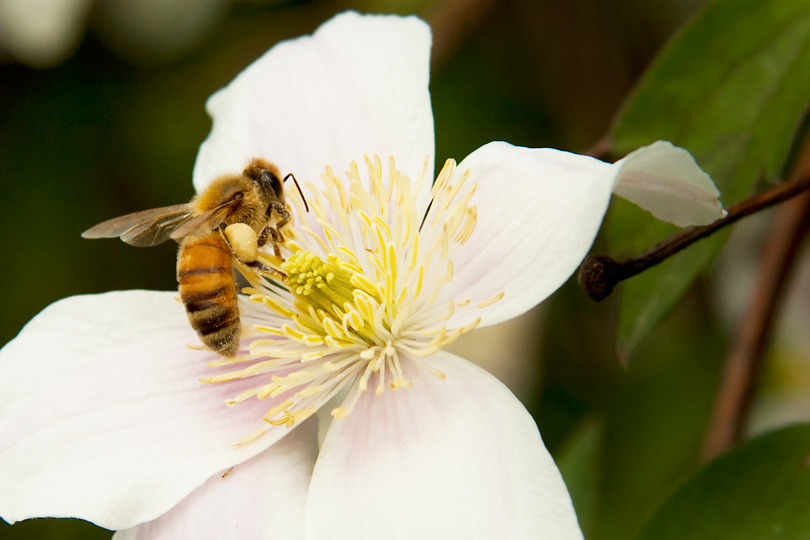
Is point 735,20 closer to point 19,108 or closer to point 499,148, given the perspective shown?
point 499,148

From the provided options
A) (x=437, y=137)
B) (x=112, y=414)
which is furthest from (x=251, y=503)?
(x=437, y=137)

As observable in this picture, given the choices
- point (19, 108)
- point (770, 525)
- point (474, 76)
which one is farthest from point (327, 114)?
point (19, 108)

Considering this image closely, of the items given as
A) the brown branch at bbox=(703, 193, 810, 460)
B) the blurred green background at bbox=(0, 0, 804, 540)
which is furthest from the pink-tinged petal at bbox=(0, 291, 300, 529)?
the blurred green background at bbox=(0, 0, 804, 540)

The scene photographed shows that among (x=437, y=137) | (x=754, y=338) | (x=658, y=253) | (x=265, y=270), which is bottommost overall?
(x=437, y=137)

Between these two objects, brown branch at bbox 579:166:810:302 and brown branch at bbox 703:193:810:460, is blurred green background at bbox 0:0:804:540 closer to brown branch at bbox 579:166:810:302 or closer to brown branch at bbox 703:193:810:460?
brown branch at bbox 703:193:810:460

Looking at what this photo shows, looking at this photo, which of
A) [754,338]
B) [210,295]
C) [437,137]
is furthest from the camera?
[437,137]

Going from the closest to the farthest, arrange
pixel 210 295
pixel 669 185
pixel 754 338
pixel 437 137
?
pixel 669 185 → pixel 210 295 → pixel 754 338 → pixel 437 137

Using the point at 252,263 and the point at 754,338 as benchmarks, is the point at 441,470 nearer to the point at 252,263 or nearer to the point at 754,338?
the point at 252,263
